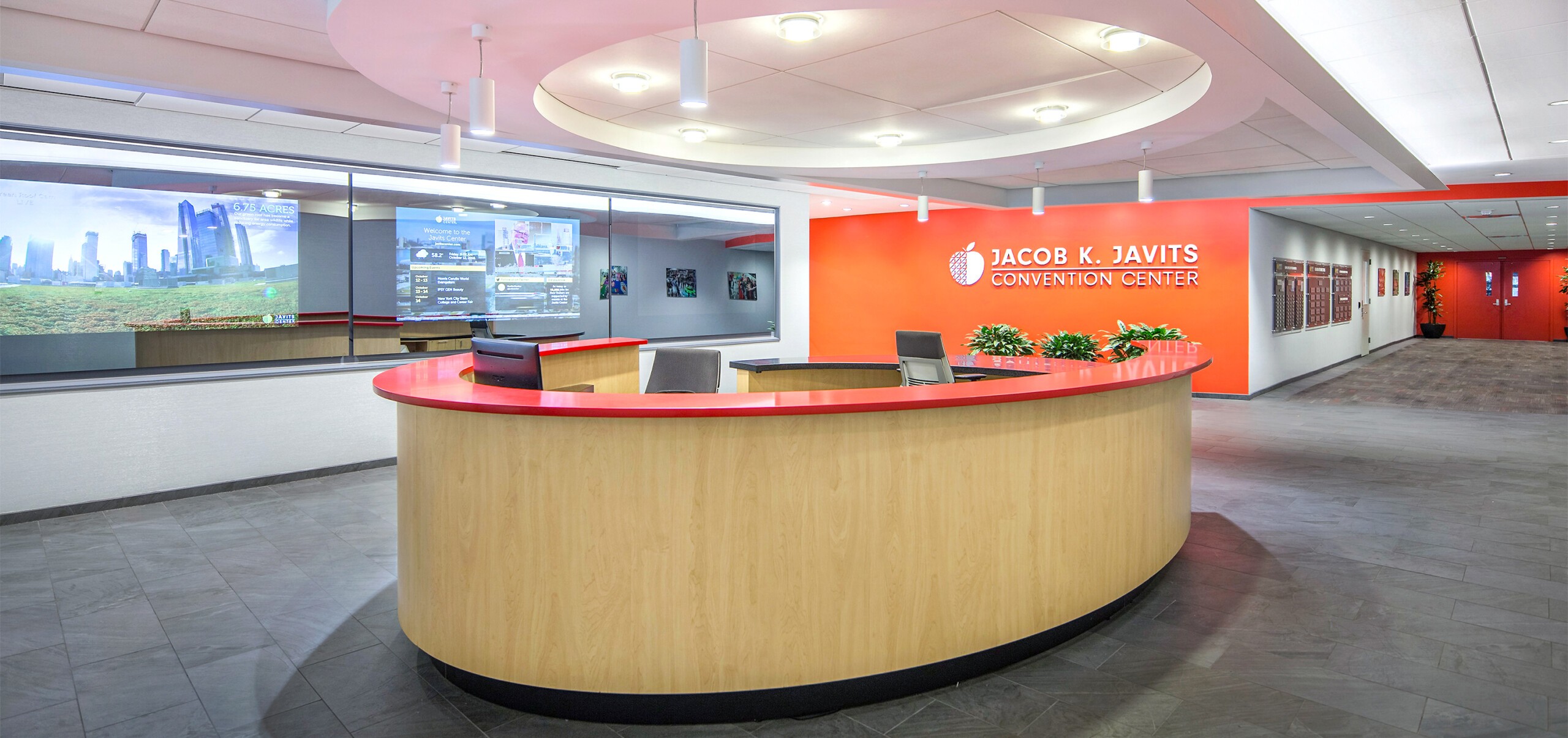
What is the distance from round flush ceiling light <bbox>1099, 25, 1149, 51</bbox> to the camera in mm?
4414

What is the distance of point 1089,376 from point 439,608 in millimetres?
2646

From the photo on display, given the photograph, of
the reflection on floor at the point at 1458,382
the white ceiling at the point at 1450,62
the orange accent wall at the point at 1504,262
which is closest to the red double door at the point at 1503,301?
the orange accent wall at the point at 1504,262

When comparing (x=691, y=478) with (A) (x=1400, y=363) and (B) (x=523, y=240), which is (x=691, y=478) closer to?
(B) (x=523, y=240)

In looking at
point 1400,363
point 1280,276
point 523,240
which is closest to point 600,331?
point 523,240

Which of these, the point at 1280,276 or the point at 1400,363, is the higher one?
the point at 1280,276

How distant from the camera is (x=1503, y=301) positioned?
76.3 ft

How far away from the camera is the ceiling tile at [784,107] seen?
546cm

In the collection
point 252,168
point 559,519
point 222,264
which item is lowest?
point 559,519

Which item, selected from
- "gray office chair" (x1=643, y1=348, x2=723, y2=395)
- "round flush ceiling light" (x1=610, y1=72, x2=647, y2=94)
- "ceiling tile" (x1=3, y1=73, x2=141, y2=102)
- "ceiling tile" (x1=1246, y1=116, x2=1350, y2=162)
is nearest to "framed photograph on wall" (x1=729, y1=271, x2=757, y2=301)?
"round flush ceiling light" (x1=610, y1=72, x2=647, y2=94)

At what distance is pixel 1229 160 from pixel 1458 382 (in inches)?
295

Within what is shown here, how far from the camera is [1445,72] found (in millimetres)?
5363

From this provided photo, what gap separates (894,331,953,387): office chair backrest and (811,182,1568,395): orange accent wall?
20.7 ft

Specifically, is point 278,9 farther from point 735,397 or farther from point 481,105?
point 735,397

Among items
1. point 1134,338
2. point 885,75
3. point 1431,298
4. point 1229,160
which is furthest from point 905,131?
point 1431,298
